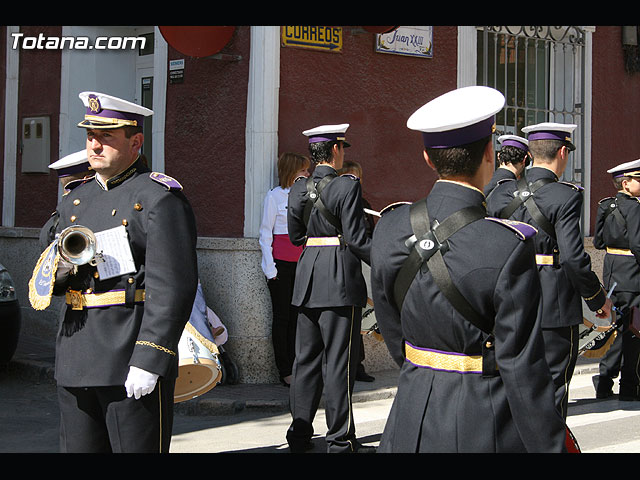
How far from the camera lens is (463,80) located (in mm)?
10273

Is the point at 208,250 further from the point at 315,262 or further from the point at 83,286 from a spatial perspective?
the point at 83,286

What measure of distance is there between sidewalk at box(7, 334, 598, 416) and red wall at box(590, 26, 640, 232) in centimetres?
309

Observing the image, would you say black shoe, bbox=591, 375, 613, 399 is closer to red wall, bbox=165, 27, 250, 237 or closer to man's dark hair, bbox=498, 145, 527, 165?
man's dark hair, bbox=498, 145, 527, 165

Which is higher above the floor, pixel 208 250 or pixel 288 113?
pixel 288 113

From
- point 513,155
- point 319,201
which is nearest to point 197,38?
point 319,201

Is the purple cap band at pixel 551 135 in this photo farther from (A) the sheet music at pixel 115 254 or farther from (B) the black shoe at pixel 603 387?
(A) the sheet music at pixel 115 254

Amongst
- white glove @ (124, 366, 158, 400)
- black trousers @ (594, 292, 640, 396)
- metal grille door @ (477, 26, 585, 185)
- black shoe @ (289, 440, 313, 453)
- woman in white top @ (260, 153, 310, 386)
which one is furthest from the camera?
metal grille door @ (477, 26, 585, 185)

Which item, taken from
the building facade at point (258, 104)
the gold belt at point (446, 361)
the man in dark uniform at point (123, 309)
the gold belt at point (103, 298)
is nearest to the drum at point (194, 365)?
the man in dark uniform at point (123, 309)

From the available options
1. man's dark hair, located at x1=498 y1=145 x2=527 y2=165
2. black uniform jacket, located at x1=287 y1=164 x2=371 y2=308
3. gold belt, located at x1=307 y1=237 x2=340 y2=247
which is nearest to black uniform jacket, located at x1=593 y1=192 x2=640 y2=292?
man's dark hair, located at x1=498 y1=145 x2=527 y2=165

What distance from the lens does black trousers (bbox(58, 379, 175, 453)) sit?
12.6 feet

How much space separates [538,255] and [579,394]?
3.07m

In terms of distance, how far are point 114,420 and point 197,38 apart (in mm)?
5302
